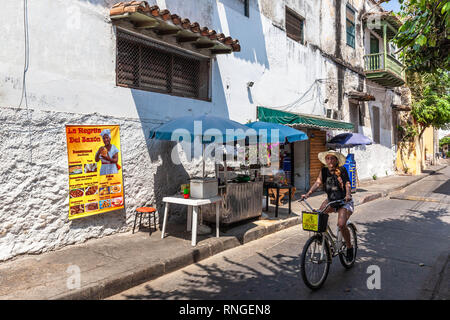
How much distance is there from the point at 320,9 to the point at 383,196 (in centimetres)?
756

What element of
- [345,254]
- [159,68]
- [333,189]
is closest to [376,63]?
[159,68]

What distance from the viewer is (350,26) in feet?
53.1

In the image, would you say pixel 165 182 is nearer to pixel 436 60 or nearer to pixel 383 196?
pixel 436 60

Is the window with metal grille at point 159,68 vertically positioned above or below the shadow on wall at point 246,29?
below

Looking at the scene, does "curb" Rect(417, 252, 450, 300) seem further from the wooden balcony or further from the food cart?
the wooden balcony

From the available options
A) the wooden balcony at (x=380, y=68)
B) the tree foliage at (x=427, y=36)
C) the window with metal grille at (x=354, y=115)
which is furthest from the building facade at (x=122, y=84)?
the wooden balcony at (x=380, y=68)

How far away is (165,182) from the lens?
7172 millimetres

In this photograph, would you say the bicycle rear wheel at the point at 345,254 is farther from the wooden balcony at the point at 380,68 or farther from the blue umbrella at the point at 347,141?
the wooden balcony at the point at 380,68

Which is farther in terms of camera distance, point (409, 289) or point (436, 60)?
point (436, 60)

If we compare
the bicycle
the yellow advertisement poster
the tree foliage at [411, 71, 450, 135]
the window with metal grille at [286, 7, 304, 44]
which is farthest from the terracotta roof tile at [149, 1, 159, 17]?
the tree foliage at [411, 71, 450, 135]

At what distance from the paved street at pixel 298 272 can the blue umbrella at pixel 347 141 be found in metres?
5.56

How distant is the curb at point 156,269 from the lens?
3980mm
